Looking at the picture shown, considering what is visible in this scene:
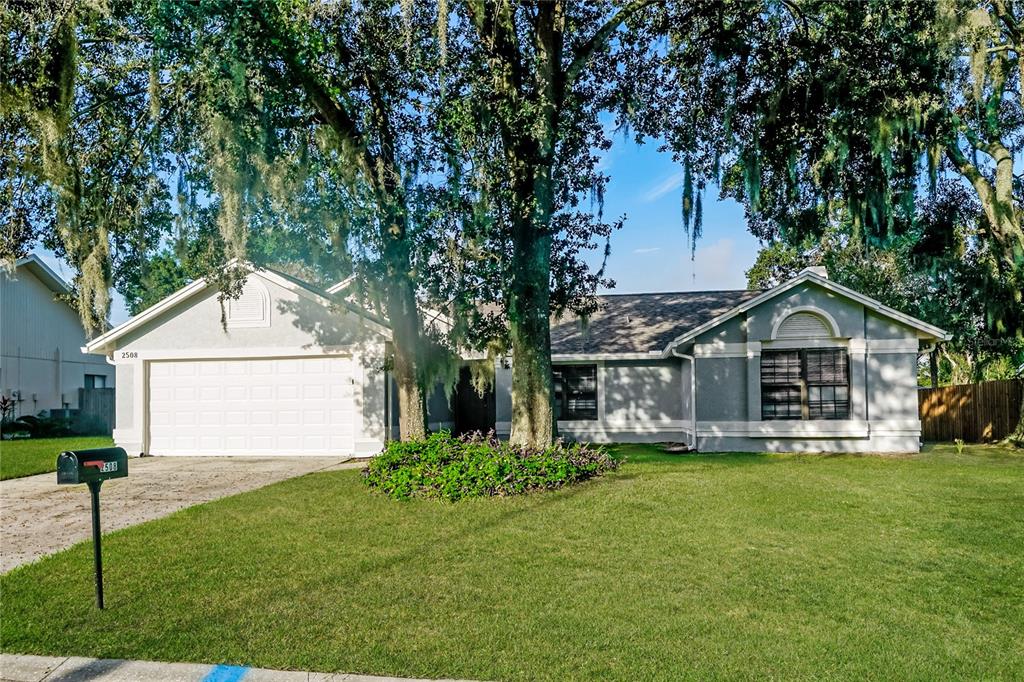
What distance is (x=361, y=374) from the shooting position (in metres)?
14.7

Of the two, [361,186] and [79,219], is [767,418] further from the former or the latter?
[79,219]

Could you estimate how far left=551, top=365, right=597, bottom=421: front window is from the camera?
1770 centimetres

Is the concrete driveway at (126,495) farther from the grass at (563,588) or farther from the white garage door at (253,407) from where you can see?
the grass at (563,588)

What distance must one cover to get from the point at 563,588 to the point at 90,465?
11.5 ft

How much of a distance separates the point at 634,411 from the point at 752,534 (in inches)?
421

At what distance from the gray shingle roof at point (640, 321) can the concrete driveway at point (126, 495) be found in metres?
7.19

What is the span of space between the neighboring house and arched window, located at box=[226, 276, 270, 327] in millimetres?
10438

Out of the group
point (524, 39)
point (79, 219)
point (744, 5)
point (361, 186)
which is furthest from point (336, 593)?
point (744, 5)

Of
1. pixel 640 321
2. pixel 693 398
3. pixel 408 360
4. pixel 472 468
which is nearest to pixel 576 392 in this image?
pixel 640 321

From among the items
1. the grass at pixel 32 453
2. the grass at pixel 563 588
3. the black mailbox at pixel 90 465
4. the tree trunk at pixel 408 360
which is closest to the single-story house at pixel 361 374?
the grass at pixel 32 453

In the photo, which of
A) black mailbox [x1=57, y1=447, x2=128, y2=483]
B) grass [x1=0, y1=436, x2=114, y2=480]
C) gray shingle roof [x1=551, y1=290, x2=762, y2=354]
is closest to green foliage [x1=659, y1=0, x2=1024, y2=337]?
gray shingle roof [x1=551, y1=290, x2=762, y2=354]

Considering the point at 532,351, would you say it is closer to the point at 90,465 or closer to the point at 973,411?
the point at 90,465

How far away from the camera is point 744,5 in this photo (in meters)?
10.3

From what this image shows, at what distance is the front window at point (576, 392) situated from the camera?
1770 cm
